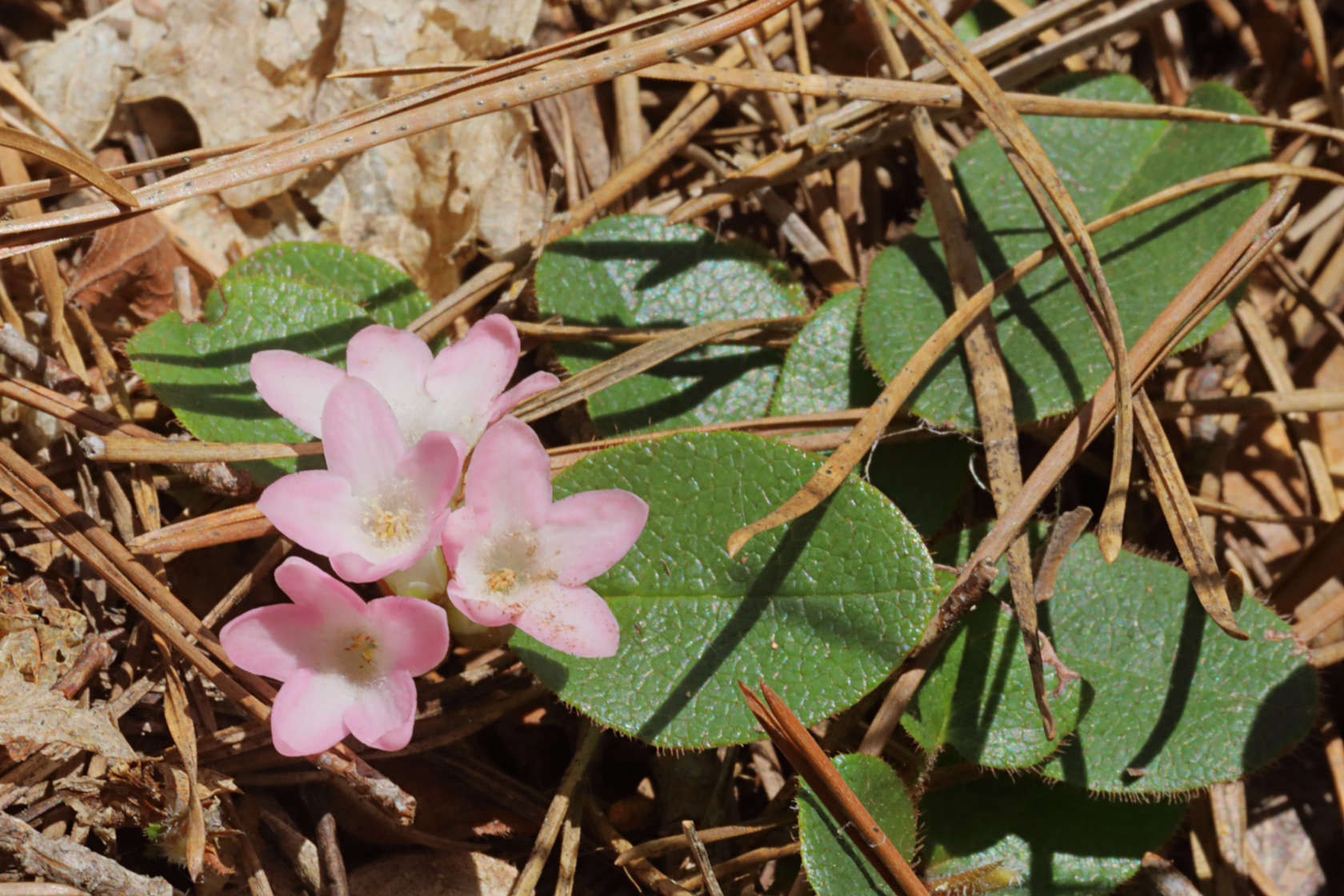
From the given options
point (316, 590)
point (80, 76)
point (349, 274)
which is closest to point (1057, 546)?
point (316, 590)

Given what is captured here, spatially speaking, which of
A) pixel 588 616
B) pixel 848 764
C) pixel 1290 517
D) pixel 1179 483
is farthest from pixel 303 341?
pixel 1290 517

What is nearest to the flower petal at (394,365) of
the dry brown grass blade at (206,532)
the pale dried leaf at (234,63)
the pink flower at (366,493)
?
the pink flower at (366,493)

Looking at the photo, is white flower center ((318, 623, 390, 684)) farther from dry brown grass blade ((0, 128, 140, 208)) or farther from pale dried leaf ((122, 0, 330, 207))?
pale dried leaf ((122, 0, 330, 207))

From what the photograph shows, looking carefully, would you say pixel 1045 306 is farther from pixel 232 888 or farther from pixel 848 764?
pixel 232 888

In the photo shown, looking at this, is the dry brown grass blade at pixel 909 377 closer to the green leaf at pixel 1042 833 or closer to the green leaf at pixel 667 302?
the green leaf at pixel 667 302

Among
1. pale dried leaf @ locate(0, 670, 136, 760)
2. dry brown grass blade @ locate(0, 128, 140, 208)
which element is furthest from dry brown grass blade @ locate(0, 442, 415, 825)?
dry brown grass blade @ locate(0, 128, 140, 208)
